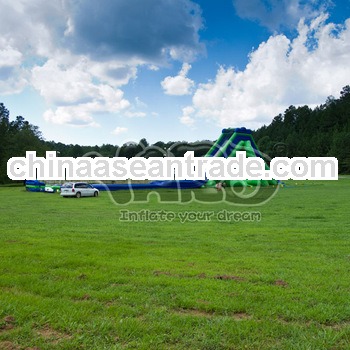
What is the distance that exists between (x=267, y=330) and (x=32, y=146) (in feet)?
230

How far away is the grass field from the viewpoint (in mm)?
4254

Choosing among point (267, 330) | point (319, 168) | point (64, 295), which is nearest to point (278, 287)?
point (267, 330)

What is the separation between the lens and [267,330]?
14.5ft

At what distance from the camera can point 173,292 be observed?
5.78 m

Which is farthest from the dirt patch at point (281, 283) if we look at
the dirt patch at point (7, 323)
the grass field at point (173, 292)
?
the dirt patch at point (7, 323)

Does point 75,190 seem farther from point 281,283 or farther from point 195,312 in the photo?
point 195,312

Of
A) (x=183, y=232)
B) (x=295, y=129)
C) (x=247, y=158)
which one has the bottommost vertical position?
(x=183, y=232)

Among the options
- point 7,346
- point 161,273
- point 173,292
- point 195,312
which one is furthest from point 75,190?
point 7,346

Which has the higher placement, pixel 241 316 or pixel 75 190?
pixel 75 190

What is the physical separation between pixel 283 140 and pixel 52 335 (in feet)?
430

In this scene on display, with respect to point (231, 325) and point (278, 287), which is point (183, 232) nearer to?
point (278, 287)

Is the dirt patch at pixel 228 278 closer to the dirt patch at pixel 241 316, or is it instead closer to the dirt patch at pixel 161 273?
the dirt patch at pixel 161 273

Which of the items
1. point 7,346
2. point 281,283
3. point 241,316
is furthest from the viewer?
point 281,283

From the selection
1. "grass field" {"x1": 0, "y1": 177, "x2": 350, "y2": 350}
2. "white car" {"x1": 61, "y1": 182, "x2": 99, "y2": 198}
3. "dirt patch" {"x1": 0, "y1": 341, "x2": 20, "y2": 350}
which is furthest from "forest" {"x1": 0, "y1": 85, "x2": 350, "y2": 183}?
"dirt patch" {"x1": 0, "y1": 341, "x2": 20, "y2": 350}
